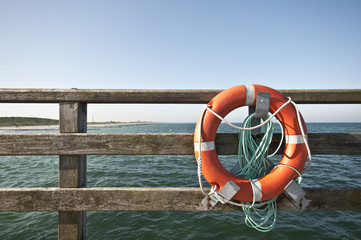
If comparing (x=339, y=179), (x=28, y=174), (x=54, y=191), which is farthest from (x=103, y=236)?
(x=339, y=179)

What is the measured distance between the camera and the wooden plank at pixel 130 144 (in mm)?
1355

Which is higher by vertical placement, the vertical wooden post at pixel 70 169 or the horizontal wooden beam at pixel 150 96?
the horizontal wooden beam at pixel 150 96

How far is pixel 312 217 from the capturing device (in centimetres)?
349

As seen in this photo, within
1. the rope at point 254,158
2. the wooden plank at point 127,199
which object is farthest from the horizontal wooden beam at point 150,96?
the wooden plank at point 127,199

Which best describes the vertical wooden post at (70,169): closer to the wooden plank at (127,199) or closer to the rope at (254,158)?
the wooden plank at (127,199)

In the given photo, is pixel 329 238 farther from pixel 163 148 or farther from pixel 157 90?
pixel 157 90

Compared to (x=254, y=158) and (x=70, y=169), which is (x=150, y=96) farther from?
(x=254, y=158)

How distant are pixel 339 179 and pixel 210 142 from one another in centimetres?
682

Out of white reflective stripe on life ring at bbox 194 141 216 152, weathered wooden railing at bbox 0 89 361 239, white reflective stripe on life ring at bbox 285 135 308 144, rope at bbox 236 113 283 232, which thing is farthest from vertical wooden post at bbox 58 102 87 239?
white reflective stripe on life ring at bbox 285 135 308 144

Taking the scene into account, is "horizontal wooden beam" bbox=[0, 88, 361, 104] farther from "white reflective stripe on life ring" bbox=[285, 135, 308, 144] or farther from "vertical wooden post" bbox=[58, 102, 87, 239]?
"white reflective stripe on life ring" bbox=[285, 135, 308, 144]

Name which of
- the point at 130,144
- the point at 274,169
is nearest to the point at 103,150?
the point at 130,144

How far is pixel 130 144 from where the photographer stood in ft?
4.61

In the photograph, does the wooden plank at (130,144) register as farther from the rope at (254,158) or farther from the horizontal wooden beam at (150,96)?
the horizontal wooden beam at (150,96)

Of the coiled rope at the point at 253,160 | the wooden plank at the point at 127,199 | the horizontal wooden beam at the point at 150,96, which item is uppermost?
the horizontal wooden beam at the point at 150,96
